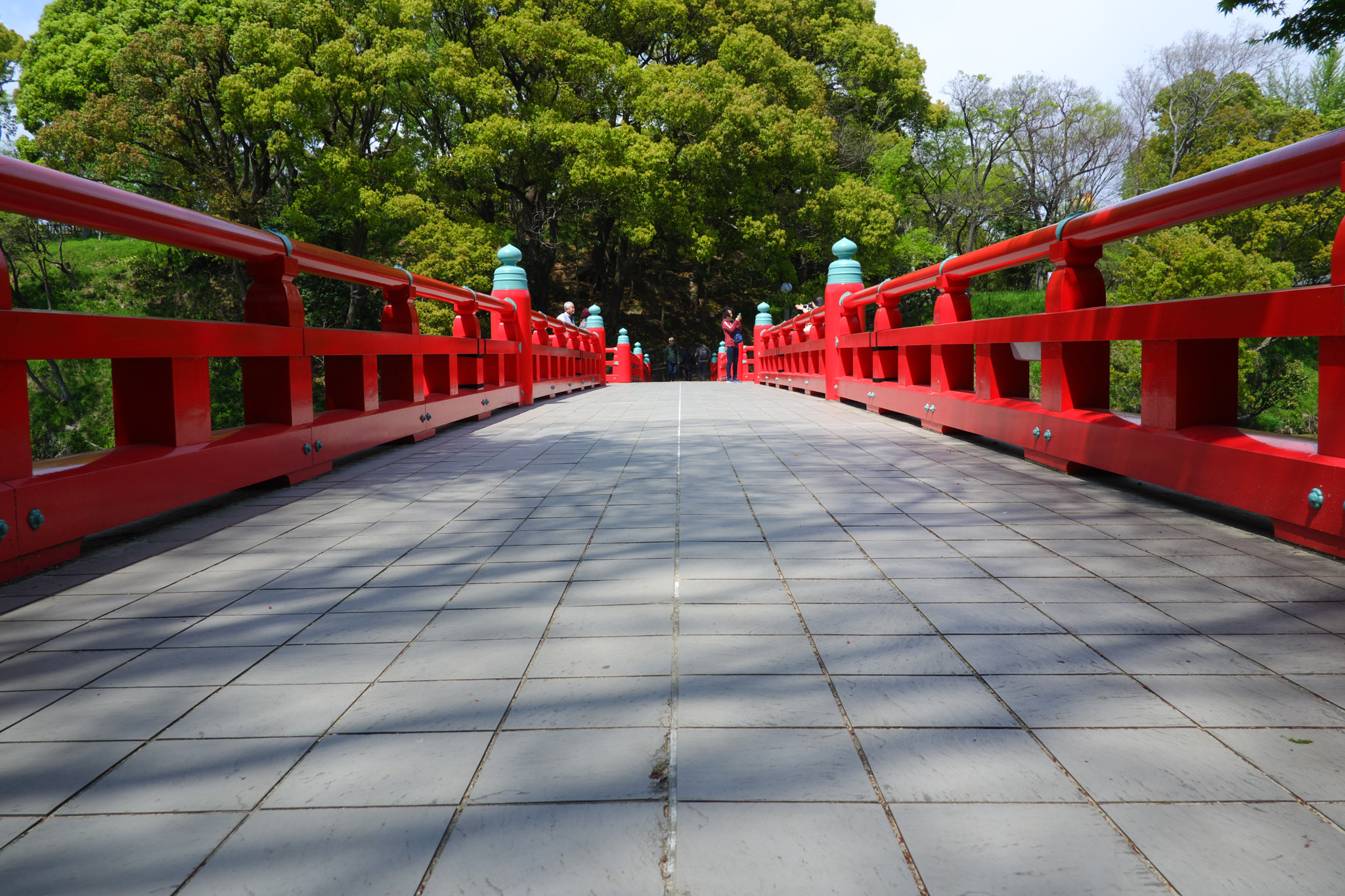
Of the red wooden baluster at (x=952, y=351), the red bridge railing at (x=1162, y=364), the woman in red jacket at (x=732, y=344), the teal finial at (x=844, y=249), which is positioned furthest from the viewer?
the woman in red jacket at (x=732, y=344)

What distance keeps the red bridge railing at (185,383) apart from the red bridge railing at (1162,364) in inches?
170

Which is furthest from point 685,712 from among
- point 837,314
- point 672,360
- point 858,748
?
point 672,360

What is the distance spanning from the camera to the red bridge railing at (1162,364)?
2.80 metres

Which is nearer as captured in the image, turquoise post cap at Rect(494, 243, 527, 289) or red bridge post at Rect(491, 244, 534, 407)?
red bridge post at Rect(491, 244, 534, 407)

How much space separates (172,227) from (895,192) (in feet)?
94.4

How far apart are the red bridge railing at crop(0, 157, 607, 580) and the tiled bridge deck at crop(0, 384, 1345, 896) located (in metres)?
0.27

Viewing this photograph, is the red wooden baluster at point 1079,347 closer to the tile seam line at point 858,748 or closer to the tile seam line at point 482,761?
the tile seam line at point 858,748

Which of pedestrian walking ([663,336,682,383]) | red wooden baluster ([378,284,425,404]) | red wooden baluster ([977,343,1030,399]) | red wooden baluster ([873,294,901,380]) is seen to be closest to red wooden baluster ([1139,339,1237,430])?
red wooden baluster ([977,343,1030,399])

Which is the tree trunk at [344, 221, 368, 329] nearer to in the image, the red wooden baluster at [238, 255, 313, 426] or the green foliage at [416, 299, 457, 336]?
the green foliage at [416, 299, 457, 336]

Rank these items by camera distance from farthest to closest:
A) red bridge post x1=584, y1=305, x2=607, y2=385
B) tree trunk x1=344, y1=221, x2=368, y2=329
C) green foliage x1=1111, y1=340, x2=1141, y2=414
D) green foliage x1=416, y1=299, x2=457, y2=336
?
tree trunk x1=344, y1=221, x2=368, y2=329 → green foliage x1=1111, y1=340, x2=1141, y2=414 → green foliage x1=416, y1=299, x2=457, y2=336 → red bridge post x1=584, y1=305, x2=607, y2=385

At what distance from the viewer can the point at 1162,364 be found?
3.67 meters

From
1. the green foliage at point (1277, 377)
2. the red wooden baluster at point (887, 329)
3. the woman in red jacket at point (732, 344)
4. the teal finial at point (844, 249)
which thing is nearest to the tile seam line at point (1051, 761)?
the red wooden baluster at point (887, 329)

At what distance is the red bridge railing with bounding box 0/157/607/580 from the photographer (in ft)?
9.39

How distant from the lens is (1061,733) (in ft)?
5.47
